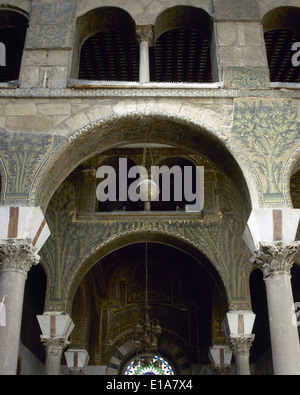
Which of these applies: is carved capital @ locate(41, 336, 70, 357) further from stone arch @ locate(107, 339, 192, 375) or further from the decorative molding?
the decorative molding

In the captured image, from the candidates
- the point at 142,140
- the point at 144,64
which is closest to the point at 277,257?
the point at 142,140

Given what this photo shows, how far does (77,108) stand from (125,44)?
9.60ft

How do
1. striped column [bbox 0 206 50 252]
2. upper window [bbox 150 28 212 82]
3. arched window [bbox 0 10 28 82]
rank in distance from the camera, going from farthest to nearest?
upper window [bbox 150 28 212 82], arched window [bbox 0 10 28 82], striped column [bbox 0 206 50 252]

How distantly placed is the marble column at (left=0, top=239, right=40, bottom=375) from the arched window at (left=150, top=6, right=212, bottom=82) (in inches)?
163

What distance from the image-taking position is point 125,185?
1105cm

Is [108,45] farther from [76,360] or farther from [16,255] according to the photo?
[76,360]

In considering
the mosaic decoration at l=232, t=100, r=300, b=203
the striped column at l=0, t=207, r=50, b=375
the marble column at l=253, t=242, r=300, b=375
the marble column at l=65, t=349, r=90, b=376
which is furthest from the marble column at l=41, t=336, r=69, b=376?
the mosaic decoration at l=232, t=100, r=300, b=203

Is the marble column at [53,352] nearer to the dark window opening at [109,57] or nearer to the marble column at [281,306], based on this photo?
the marble column at [281,306]

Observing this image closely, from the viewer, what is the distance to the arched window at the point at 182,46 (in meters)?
8.49

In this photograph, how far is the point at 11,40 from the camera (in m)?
9.64

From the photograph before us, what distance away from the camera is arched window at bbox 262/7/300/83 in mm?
8469

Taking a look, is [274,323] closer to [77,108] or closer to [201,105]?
[201,105]

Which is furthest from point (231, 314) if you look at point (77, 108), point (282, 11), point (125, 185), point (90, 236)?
point (282, 11)

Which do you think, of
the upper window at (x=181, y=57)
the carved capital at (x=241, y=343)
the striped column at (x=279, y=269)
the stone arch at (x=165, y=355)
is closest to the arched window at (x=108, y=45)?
the upper window at (x=181, y=57)
